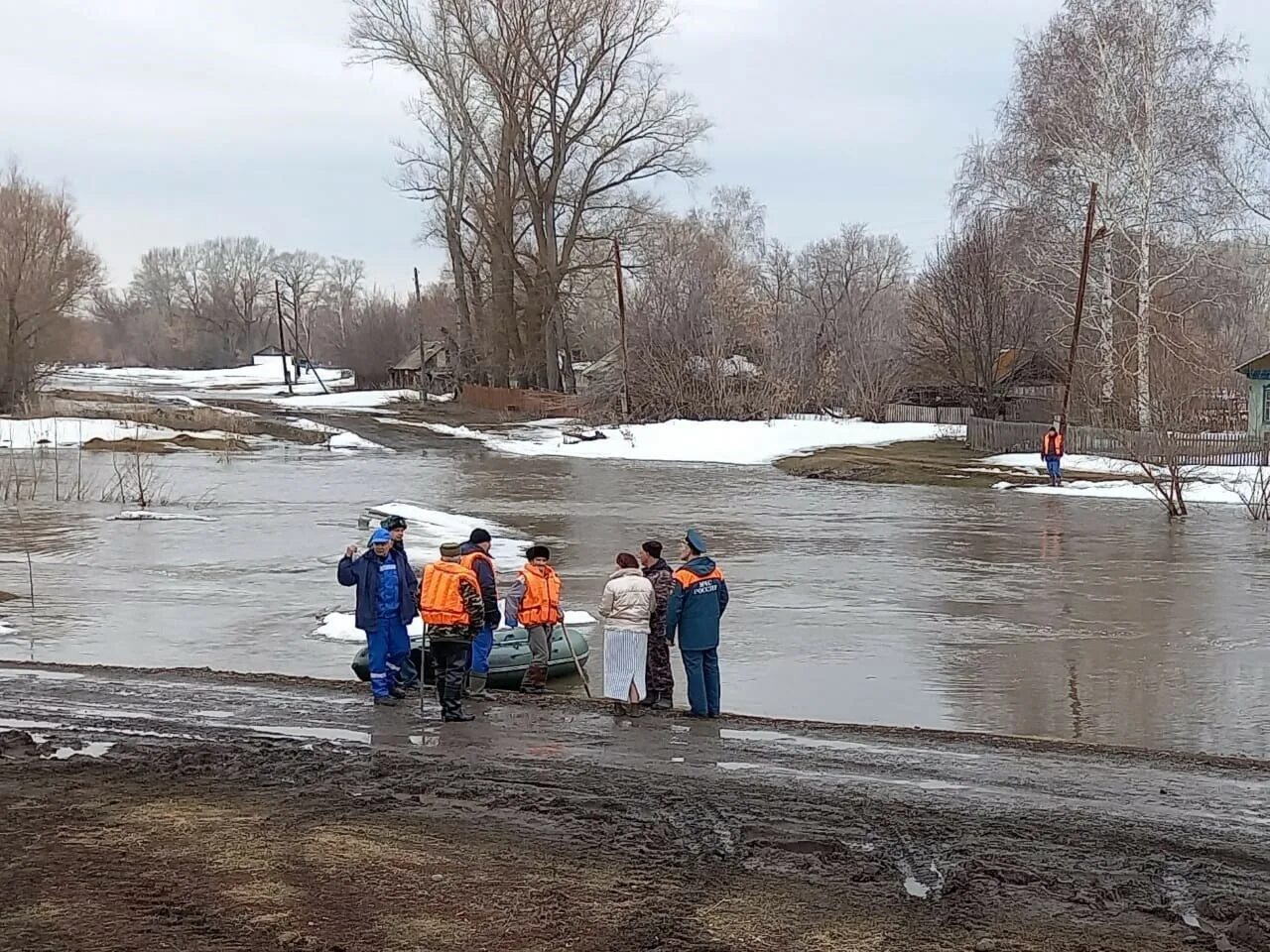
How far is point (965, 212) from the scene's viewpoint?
49469mm

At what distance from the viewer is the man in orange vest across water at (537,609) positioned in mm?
11633

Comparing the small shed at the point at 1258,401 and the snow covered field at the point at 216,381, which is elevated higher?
the snow covered field at the point at 216,381

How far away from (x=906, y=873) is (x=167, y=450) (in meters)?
43.4

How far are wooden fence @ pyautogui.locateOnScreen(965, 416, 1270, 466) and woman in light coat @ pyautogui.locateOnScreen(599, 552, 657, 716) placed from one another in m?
20.0

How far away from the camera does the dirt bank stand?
117 ft

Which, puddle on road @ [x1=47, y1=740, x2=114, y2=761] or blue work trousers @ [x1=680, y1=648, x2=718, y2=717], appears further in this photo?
blue work trousers @ [x1=680, y1=648, x2=718, y2=717]

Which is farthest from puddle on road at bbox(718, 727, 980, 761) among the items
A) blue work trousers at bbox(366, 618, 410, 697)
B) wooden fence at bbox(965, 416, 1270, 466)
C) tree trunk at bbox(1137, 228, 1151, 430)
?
tree trunk at bbox(1137, 228, 1151, 430)

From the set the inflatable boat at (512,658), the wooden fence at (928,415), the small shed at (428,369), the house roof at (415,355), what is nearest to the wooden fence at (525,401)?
the wooden fence at (928,415)

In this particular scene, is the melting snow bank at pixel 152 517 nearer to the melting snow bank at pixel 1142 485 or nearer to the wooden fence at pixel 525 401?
the melting snow bank at pixel 1142 485

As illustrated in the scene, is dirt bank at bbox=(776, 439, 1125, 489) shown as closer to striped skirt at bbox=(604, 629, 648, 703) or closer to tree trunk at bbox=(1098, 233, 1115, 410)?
tree trunk at bbox=(1098, 233, 1115, 410)

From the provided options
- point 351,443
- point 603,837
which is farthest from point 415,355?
point 603,837

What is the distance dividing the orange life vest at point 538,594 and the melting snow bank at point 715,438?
32605 mm

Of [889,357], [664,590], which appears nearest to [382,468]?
[889,357]

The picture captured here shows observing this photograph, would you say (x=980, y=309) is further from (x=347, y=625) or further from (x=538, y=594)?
(x=538, y=594)
